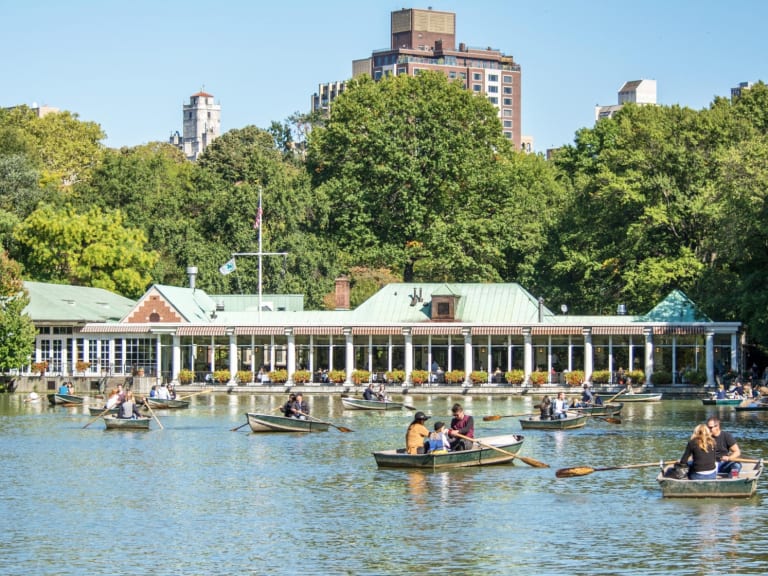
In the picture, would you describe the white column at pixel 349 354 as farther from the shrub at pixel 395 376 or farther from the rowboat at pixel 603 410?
the rowboat at pixel 603 410

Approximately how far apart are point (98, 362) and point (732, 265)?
35696 mm

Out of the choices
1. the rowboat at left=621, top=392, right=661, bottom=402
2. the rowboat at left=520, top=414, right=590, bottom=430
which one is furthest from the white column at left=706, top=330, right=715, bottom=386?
the rowboat at left=520, top=414, right=590, bottom=430

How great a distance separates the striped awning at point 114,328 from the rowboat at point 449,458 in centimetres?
4331

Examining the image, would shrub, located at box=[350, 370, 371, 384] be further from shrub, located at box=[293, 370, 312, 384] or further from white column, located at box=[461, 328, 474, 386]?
white column, located at box=[461, 328, 474, 386]

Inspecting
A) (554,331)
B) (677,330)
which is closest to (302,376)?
(554,331)

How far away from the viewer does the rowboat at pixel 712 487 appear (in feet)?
102

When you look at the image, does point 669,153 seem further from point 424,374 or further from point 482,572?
point 482,572

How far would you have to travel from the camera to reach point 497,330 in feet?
249

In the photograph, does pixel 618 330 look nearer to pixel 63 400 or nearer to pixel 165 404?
pixel 165 404

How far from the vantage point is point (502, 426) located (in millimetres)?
52750

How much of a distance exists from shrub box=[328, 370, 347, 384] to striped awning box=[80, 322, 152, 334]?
10.7 meters

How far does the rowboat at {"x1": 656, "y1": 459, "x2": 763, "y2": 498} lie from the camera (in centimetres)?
3097

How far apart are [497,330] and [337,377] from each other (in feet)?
30.3

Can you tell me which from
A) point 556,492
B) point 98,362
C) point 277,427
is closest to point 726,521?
point 556,492
